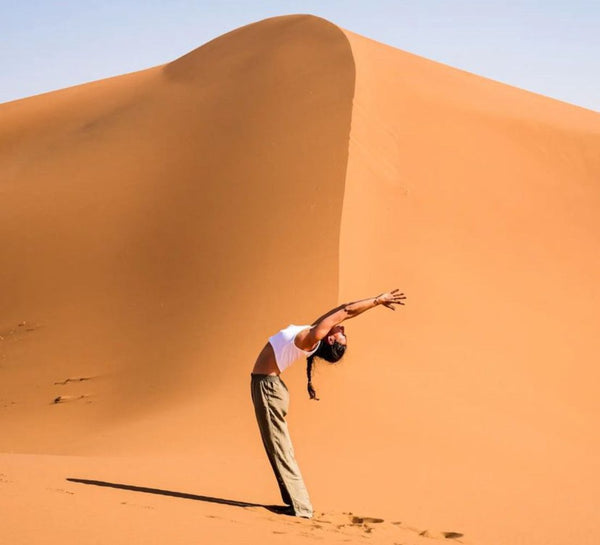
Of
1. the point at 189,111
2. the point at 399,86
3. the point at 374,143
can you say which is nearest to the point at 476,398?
the point at 374,143

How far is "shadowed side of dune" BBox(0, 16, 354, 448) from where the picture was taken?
517 inches

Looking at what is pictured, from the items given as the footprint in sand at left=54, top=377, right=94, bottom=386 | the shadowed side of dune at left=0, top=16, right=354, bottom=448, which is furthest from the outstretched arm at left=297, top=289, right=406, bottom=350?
the footprint in sand at left=54, top=377, right=94, bottom=386

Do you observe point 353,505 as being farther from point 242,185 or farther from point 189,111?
point 189,111

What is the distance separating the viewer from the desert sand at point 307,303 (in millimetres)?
7484

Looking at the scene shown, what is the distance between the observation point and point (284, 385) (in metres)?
6.63

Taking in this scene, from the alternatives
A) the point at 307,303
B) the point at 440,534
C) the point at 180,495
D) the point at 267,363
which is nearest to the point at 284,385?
the point at 267,363

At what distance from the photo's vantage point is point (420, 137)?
55.8 ft

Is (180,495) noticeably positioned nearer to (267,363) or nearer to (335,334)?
(267,363)

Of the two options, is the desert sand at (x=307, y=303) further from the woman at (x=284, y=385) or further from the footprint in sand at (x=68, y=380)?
the woman at (x=284, y=385)

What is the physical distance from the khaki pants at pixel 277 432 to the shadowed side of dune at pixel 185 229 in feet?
17.8

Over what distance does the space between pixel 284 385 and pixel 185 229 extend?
29.9 ft

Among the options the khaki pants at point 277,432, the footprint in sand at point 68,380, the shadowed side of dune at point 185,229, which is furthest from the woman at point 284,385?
the footprint in sand at point 68,380

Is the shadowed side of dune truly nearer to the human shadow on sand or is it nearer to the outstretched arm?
the human shadow on sand

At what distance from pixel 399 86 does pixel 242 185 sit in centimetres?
451
